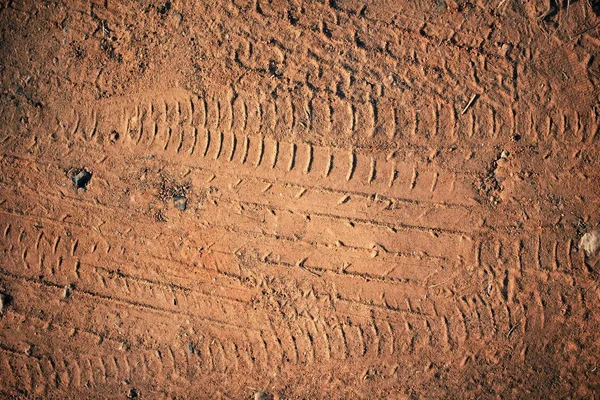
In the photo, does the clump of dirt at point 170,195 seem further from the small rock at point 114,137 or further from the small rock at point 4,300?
the small rock at point 4,300

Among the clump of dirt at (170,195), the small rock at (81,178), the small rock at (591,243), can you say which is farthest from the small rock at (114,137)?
the small rock at (591,243)

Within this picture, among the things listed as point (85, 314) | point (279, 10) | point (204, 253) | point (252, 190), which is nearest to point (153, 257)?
point (204, 253)

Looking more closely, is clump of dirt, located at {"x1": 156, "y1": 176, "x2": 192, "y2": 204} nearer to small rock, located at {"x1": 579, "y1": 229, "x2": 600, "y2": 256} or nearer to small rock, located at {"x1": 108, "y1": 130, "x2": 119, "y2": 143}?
small rock, located at {"x1": 108, "y1": 130, "x2": 119, "y2": 143}

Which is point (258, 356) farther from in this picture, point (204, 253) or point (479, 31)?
point (479, 31)

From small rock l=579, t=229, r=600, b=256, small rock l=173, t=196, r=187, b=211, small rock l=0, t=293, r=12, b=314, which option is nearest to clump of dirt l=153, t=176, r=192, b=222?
small rock l=173, t=196, r=187, b=211

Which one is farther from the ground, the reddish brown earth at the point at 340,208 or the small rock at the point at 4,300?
the reddish brown earth at the point at 340,208
